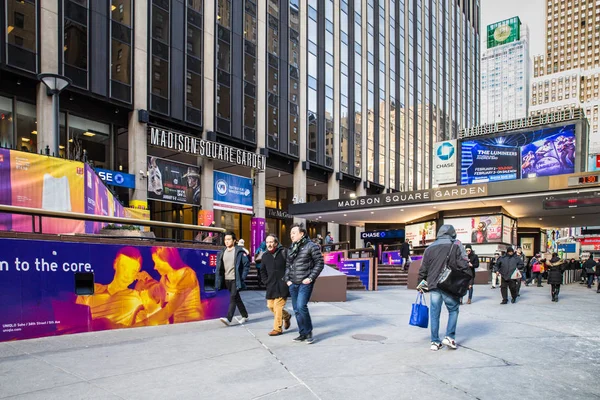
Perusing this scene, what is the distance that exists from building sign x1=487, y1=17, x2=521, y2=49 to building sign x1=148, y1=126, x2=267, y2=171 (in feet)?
588

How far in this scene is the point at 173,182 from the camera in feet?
87.8

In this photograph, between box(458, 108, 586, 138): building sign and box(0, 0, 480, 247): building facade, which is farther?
box(458, 108, 586, 138): building sign

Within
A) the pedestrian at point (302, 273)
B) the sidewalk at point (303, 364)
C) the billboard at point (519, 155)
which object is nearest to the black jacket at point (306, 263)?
the pedestrian at point (302, 273)

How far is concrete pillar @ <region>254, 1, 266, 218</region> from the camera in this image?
3250cm

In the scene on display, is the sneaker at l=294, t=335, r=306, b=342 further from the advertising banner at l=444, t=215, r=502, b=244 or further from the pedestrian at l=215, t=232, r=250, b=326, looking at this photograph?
the advertising banner at l=444, t=215, r=502, b=244

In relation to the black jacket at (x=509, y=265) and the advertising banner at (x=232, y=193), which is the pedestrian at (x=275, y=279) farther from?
the advertising banner at (x=232, y=193)

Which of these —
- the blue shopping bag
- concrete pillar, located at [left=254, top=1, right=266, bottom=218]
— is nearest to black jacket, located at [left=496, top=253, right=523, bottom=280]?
the blue shopping bag

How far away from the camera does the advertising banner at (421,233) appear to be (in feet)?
110

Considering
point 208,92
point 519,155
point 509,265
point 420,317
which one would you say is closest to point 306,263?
point 420,317

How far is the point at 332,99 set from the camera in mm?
40844

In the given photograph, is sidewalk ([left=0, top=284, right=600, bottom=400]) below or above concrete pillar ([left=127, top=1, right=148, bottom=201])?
below

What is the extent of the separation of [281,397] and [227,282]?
4.43m

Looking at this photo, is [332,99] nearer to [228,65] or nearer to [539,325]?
[228,65]

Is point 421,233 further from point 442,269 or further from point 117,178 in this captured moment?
point 442,269
